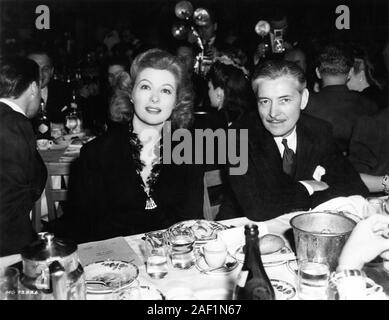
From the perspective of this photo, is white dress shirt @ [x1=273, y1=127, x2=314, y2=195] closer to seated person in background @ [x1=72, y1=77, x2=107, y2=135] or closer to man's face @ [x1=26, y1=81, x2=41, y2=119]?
man's face @ [x1=26, y1=81, x2=41, y2=119]

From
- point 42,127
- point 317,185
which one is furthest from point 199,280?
point 42,127

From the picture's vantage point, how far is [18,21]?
435 inches

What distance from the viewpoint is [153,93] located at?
222 cm

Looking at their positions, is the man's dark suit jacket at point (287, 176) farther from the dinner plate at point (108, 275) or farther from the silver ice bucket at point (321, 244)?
the dinner plate at point (108, 275)

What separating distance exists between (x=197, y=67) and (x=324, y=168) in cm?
525

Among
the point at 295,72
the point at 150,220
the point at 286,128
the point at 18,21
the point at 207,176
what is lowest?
the point at 150,220

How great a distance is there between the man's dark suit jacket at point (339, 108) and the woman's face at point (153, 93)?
158cm

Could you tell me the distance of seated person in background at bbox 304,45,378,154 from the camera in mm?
3369

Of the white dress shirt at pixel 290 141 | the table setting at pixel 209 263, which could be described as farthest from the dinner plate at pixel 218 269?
the white dress shirt at pixel 290 141

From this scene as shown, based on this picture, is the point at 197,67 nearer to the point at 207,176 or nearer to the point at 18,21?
the point at 207,176

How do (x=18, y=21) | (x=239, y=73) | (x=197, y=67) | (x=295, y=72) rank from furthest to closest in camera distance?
1. (x=18, y=21)
2. (x=197, y=67)
3. (x=239, y=73)
4. (x=295, y=72)

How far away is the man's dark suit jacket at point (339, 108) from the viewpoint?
337 cm

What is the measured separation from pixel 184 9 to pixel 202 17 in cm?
43
